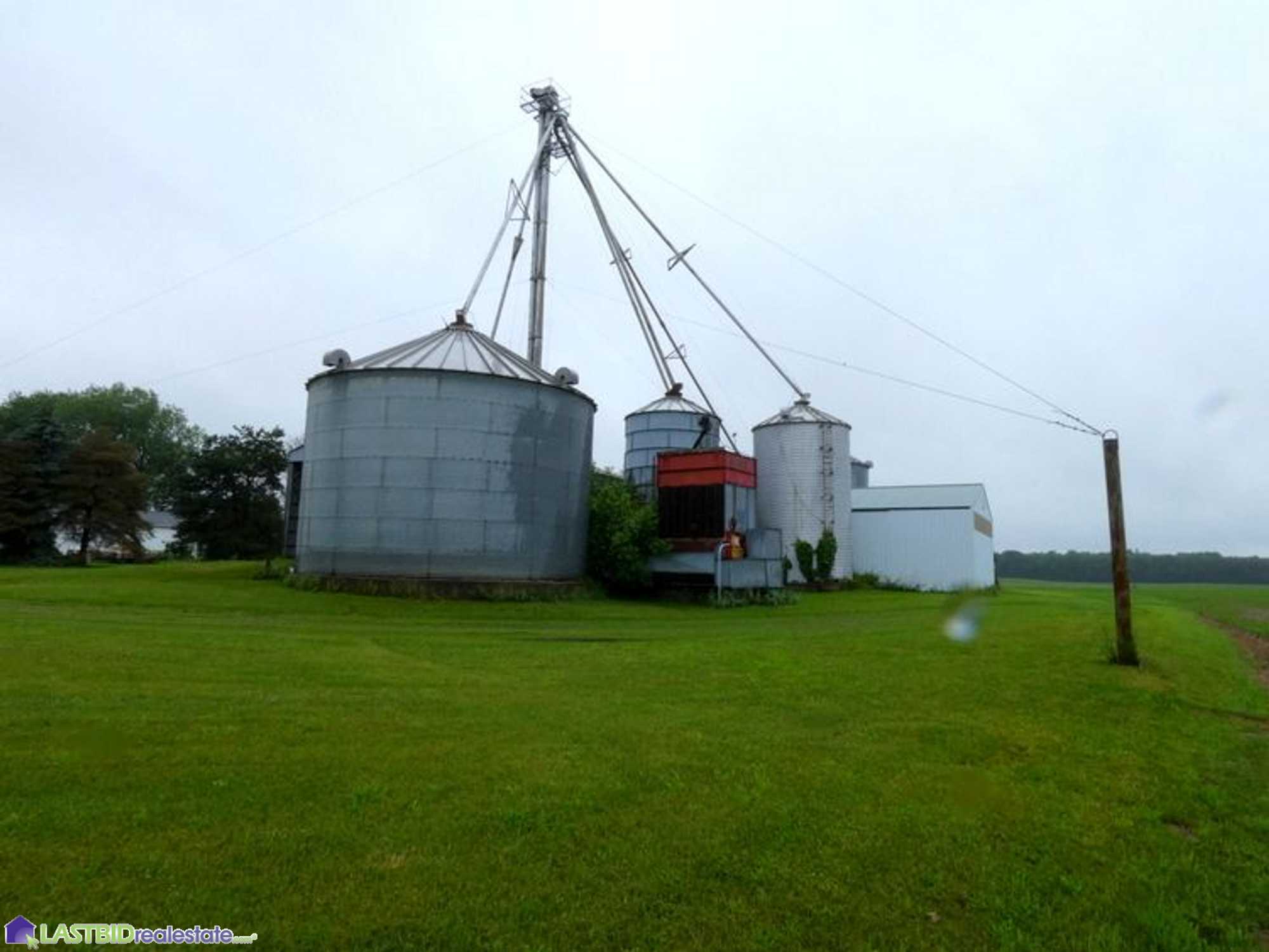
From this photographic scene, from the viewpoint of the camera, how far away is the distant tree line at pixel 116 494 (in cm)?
5241

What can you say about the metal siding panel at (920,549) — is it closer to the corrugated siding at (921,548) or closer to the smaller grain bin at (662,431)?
the corrugated siding at (921,548)

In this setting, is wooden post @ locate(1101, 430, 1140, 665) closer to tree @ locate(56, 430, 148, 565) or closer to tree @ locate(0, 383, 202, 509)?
tree @ locate(56, 430, 148, 565)

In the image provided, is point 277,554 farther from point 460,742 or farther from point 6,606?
point 460,742

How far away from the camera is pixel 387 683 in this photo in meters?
11.1

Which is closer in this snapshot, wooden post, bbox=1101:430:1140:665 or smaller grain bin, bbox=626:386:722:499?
wooden post, bbox=1101:430:1140:665


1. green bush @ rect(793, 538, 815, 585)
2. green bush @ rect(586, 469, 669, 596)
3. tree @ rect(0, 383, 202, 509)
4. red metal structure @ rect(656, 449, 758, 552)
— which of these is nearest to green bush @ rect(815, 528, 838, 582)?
green bush @ rect(793, 538, 815, 585)

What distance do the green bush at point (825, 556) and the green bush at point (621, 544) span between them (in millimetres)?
11040

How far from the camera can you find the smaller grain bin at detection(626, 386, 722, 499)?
4578 centimetres

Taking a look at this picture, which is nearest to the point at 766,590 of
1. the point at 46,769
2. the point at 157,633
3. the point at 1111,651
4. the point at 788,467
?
the point at 788,467

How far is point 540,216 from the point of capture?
144 ft

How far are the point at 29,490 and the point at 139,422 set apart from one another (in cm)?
4187

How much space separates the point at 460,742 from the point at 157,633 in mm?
10247

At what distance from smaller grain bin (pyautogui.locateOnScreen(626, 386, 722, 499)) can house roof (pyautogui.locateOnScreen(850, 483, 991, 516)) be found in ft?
30.5

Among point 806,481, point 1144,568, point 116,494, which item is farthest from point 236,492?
point 1144,568
